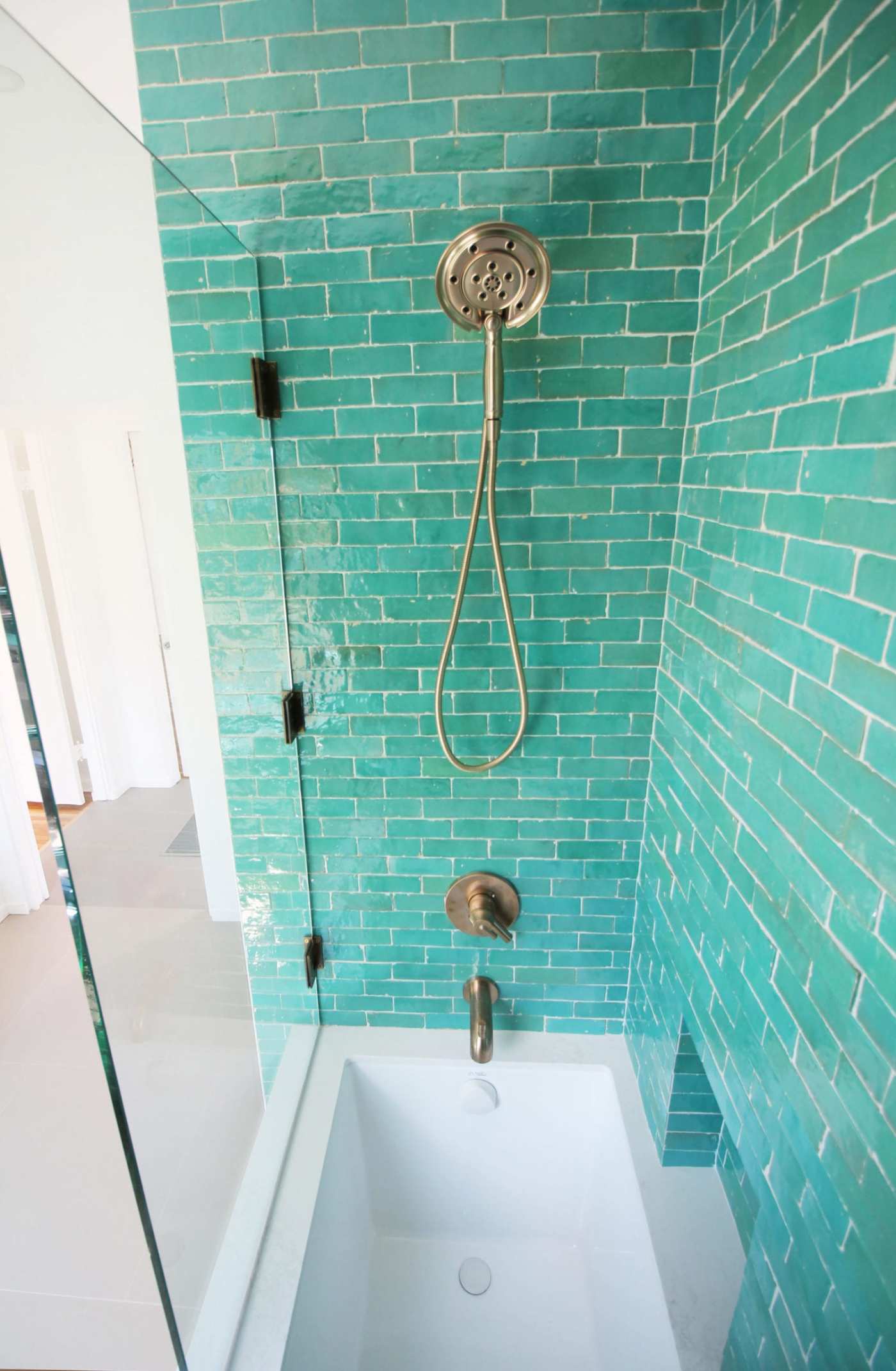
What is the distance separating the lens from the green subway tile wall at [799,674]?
2.32 ft

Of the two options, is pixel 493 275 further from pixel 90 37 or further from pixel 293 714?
pixel 90 37

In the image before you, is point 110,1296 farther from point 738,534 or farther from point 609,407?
point 609,407

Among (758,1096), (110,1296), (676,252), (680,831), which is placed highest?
(676,252)

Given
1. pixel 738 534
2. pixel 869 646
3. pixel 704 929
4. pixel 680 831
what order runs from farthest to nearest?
pixel 680 831 → pixel 704 929 → pixel 738 534 → pixel 869 646

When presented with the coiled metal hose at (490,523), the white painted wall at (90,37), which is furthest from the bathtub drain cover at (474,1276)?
the white painted wall at (90,37)

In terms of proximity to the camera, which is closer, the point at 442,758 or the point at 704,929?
the point at 704,929

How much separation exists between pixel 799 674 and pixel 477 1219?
72.1 inches

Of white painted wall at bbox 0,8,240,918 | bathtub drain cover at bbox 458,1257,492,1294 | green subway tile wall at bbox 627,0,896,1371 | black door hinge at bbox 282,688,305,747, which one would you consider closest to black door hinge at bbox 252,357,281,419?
white painted wall at bbox 0,8,240,918

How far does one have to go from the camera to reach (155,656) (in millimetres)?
1679

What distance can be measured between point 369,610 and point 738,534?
84cm

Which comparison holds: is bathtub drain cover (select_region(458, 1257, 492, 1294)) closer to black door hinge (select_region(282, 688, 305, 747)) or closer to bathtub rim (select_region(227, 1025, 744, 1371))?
bathtub rim (select_region(227, 1025, 744, 1371))

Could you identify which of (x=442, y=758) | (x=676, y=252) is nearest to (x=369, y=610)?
(x=442, y=758)

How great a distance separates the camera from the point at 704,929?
47.6 inches

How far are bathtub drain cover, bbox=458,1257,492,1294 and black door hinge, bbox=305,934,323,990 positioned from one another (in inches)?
33.5
